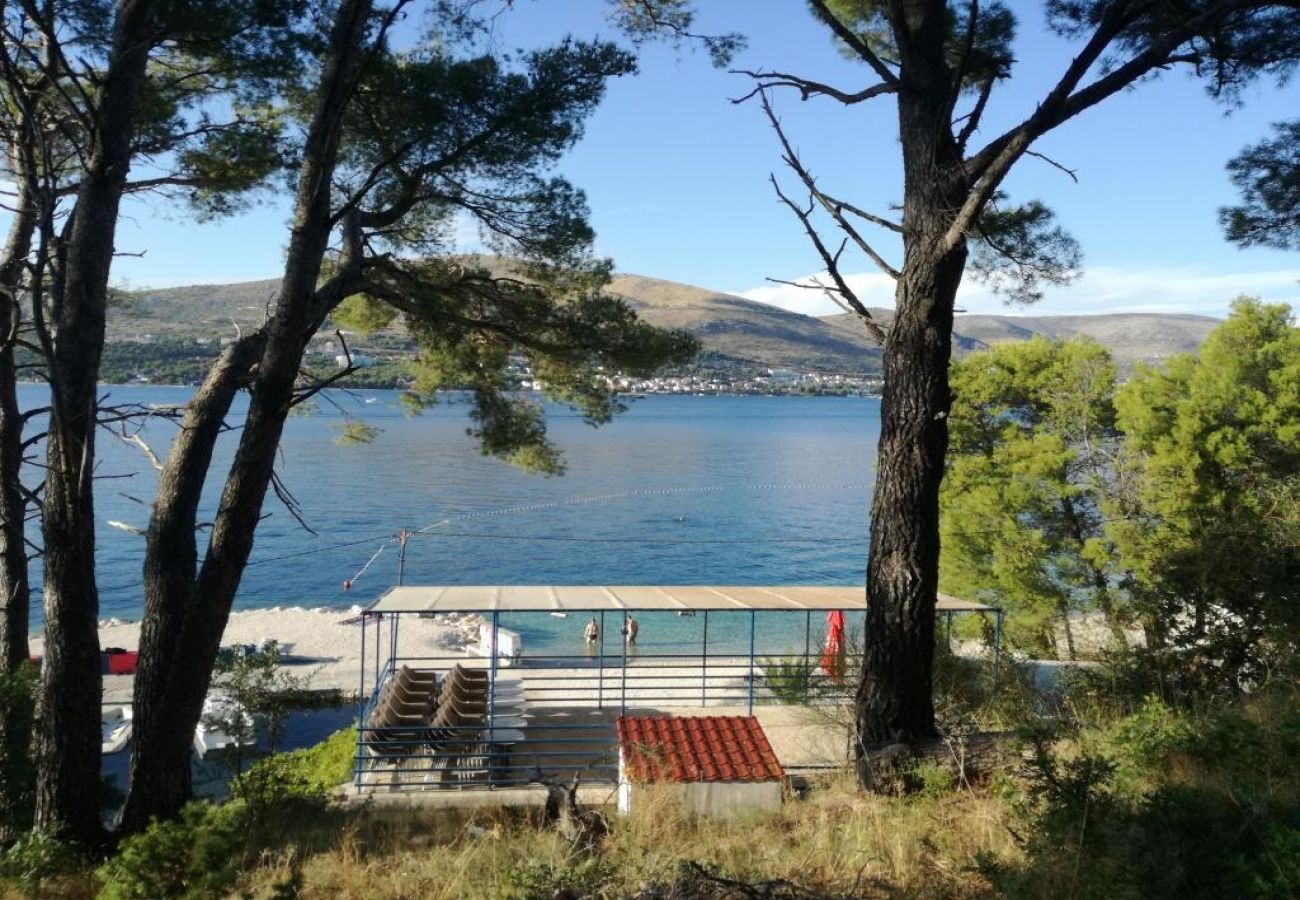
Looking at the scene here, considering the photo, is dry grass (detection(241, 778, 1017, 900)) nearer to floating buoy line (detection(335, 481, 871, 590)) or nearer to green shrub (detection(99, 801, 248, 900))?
green shrub (detection(99, 801, 248, 900))

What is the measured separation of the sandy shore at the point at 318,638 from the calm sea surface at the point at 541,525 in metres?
1.75

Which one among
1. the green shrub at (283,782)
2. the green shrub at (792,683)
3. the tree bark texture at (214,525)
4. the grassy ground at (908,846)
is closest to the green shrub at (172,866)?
the grassy ground at (908,846)

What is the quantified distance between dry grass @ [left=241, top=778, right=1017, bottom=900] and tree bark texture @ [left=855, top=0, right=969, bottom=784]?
64 cm

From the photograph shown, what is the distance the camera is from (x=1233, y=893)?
8.42 ft

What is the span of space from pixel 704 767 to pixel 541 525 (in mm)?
38383

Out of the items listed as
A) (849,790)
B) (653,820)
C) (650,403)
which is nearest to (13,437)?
(653,820)

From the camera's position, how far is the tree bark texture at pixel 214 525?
207 inches

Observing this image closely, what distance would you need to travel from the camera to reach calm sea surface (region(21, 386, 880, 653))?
3206cm

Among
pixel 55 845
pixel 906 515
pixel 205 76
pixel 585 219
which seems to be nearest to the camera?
pixel 55 845

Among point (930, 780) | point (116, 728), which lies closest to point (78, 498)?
point (930, 780)

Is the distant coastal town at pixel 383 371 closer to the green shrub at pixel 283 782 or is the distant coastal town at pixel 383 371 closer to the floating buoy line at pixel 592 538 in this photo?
the green shrub at pixel 283 782

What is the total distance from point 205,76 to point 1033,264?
6.44m

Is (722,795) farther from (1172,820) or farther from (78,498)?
(78,498)

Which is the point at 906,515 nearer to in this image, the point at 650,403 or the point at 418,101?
the point at 418,101
